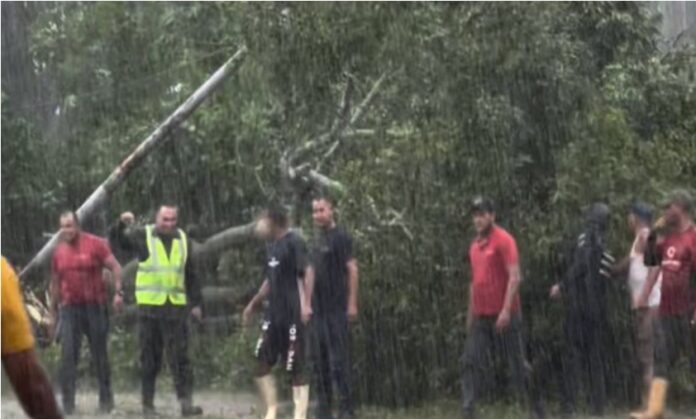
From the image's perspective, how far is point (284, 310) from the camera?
1188 centimetres

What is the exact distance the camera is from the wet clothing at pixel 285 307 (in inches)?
464

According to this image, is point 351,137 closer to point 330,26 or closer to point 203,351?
point 330,26

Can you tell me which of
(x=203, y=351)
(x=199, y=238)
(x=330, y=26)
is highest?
(x=330, y=26)

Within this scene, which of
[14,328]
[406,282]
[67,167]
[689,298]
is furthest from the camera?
[67,167]

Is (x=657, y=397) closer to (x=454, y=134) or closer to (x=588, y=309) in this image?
(x=588, y=309)

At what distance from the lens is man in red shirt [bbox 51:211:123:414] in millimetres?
13117

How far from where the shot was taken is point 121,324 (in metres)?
15.1

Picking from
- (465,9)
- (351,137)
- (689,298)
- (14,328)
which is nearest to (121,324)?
(351,137)

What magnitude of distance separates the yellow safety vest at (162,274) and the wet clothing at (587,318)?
2.94 meters

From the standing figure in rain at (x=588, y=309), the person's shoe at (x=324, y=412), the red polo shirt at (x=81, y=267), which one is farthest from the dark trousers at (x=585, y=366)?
the red polo shirt at (x=81, y=267)

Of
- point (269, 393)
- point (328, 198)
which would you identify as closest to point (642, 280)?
point (328, 198)

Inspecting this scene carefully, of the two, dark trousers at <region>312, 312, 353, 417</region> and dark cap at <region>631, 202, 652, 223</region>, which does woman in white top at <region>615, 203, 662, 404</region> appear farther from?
dark trousers at <region>312, 312, 353, 417</region>

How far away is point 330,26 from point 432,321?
2435 millimetres

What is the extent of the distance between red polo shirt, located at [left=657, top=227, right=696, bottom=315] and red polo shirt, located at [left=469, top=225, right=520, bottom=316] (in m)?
1.11
